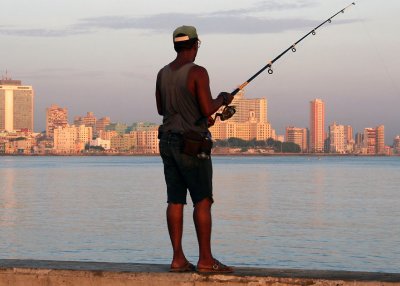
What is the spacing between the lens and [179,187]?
6922 millimetres

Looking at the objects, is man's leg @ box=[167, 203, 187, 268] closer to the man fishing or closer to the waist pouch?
the man fishing

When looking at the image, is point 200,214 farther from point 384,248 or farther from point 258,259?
point 384,248

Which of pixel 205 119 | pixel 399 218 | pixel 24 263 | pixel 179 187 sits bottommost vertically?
pixel 399 218

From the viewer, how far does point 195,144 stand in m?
6.72

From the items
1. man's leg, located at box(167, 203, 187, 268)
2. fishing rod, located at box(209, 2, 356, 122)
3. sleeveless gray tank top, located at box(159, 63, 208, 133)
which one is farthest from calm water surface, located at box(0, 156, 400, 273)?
sleeveless gray tank top, located at box(159, 63, 208, 133)

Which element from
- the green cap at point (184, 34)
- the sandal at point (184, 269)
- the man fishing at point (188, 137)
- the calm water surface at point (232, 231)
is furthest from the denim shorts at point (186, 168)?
the calm water surface at point (232, 231)

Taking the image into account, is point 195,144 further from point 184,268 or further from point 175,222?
point 184,268

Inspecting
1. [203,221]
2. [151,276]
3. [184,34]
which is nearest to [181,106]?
[184,34]

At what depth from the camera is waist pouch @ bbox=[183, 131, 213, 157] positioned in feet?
22.0

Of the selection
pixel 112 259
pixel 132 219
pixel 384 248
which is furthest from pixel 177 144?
pixel 132 219

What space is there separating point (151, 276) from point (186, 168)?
3.02 ft

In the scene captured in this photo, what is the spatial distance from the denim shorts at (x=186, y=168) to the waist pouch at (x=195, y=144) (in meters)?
0.04

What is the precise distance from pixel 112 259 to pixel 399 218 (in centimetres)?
1747

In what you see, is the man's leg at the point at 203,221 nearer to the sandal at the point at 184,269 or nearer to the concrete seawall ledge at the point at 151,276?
the sandal at the point at 184,269
